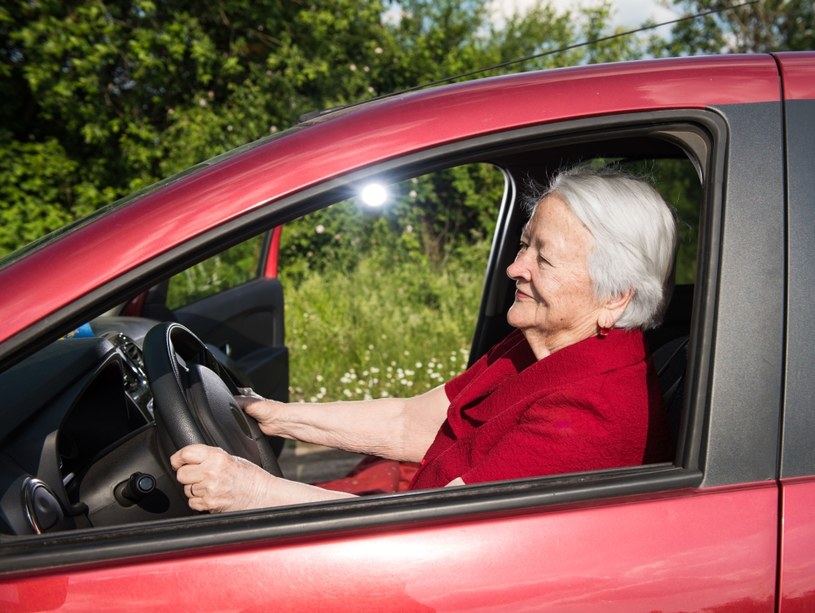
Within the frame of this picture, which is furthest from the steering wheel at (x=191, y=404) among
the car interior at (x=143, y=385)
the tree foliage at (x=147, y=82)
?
the tree foliage at (x=147, y=82)

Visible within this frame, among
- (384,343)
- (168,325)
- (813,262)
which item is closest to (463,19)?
(384,343)

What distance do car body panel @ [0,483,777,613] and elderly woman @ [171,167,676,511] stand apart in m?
0.27

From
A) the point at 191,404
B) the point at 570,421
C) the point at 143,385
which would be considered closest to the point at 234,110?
the point at 143,385

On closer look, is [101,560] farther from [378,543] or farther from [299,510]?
[378,543]

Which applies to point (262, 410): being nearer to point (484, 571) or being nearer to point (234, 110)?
point (484, 571)

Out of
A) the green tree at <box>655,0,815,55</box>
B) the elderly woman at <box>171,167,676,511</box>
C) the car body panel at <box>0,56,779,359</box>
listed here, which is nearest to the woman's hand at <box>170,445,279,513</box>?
the elderly woman at <box>171,167,676,511</box>

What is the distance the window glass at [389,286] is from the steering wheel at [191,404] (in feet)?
8.73

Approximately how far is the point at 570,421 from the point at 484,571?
0.40 m

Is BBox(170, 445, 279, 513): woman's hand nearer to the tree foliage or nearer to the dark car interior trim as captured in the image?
the dark car interior trim

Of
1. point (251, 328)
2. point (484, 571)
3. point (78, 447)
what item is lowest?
point (484, 571)

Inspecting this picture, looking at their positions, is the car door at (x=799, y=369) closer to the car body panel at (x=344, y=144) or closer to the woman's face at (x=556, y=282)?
the car body panel at (x=344, y=144)

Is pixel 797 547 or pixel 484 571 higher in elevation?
pixel 797 547

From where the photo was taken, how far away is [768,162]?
122 centimetres

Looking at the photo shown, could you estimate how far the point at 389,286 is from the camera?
6566 mm
